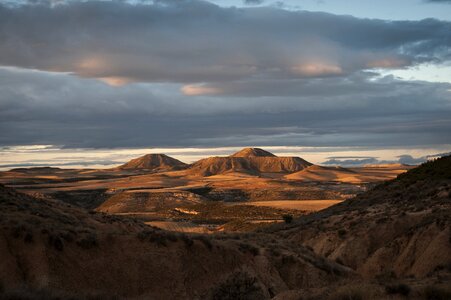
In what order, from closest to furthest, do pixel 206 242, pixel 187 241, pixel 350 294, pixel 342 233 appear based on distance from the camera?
pixel 350 294 → pixel 187 241 → pixel 206 242 → pixel 342 233

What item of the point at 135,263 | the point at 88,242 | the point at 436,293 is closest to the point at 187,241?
the point at 135,263

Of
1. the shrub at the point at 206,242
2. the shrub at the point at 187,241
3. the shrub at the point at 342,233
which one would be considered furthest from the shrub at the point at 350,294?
the shrub at the point at 342,233

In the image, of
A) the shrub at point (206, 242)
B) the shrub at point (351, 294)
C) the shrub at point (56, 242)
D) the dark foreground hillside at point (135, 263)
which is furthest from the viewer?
the shrub at point (206, 242)

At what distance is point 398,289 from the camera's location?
1661 cm

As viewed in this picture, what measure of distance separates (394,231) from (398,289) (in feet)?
88.8

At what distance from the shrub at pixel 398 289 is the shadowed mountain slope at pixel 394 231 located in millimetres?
11681

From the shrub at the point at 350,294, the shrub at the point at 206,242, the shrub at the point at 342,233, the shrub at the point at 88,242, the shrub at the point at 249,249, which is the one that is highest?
the shrub at the point at 88,242

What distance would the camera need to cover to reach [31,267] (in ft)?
79.2

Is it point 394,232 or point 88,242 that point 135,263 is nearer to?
point 88,242

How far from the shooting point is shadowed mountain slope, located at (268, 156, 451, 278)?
3566 centimetres

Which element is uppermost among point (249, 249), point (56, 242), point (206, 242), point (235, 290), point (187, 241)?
point (56, 242)

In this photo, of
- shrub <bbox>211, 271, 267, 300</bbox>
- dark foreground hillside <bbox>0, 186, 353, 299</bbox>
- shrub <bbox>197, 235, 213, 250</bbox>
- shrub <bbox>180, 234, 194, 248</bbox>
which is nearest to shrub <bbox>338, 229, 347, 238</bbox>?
dark foreground hillside <bbox>0, 186, 353, 299</bbox>

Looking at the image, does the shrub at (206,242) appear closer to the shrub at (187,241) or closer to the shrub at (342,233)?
the shrub at (187,241)

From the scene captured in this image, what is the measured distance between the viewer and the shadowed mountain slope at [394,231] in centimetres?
3566
